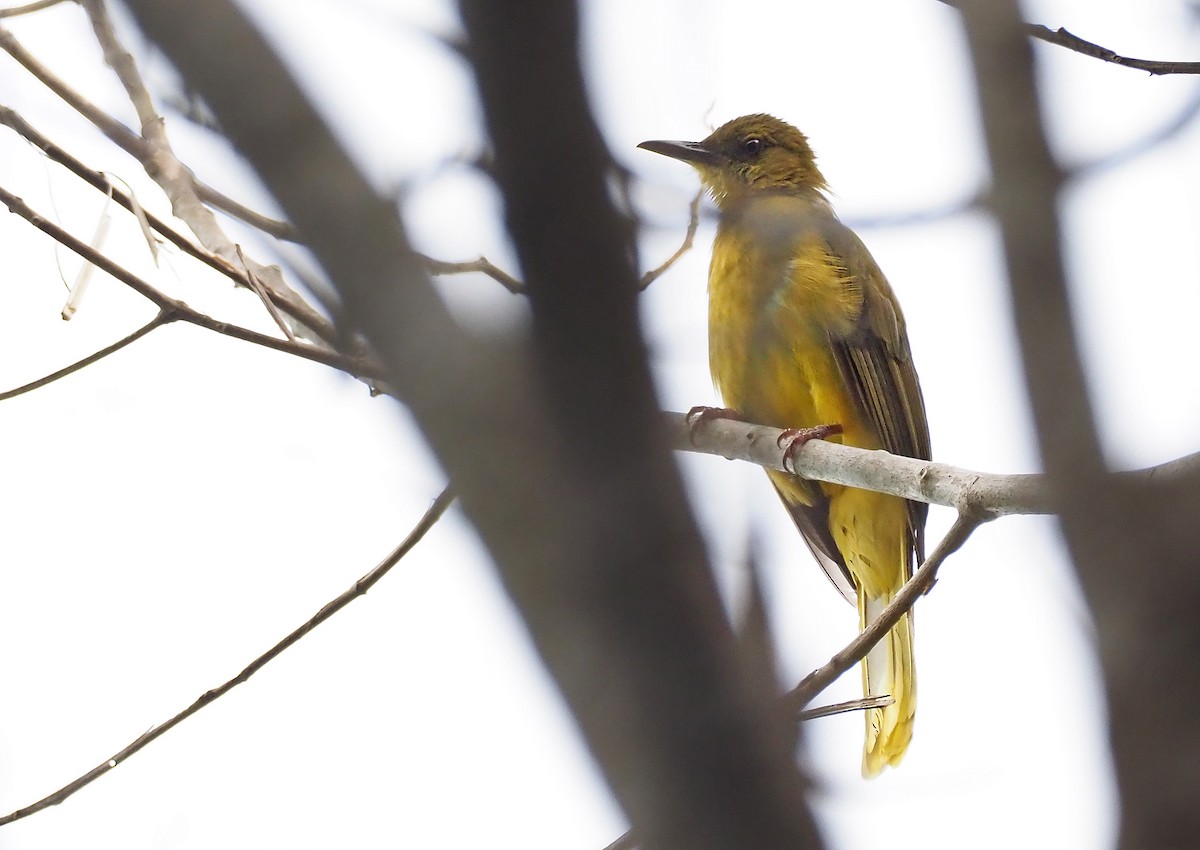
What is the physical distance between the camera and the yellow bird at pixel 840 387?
14.4 ft

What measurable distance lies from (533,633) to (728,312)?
3.83 metres

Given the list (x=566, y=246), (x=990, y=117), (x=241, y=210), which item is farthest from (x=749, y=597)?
(x=241, y=210)

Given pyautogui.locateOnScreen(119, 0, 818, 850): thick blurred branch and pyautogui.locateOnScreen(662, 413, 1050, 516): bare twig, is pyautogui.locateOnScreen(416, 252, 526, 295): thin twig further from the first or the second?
pyautogui.locateOnScreen(662, 413, 1050, 516): bare twig

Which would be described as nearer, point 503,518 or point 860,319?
point 503,518

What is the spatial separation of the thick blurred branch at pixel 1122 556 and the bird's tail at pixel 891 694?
3.18 metres

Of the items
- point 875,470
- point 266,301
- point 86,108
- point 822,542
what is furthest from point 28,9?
point 822,542

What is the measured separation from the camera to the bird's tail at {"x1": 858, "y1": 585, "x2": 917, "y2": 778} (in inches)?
166

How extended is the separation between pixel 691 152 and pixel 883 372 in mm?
1421

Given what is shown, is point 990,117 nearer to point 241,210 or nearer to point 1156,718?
point 1156,718

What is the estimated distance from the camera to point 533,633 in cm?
83

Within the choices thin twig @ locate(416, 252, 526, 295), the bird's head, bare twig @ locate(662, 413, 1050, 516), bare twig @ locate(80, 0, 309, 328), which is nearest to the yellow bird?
the bird's head

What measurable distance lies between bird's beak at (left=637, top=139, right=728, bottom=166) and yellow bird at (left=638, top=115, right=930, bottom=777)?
55 centimetres

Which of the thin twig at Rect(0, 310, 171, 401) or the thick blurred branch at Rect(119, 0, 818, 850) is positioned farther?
the thin twig at Rect(0, 310, 171, 401)

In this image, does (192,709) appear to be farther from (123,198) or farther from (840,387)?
(840,387)
